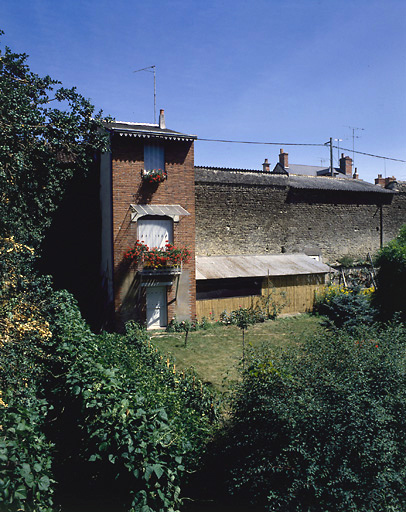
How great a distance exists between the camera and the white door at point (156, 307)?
54.1 ft

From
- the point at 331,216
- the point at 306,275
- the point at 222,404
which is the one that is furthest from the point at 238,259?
the point at 222,404

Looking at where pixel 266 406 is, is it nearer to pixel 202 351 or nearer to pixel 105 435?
pixel 105 435

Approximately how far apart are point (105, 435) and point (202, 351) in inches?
327

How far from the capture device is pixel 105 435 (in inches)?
216

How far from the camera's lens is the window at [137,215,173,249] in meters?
16.2

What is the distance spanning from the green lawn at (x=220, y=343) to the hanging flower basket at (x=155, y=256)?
9.24 feet

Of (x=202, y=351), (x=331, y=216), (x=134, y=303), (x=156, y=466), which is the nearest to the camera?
(x=156, y=466)

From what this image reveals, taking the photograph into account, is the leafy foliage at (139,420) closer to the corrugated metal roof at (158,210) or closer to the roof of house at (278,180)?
the corrugated metal roof at (158,210)

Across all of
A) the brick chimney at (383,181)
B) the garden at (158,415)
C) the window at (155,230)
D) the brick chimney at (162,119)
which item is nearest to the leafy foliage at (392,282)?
the window at (155,230)

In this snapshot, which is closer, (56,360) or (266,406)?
(266,406)

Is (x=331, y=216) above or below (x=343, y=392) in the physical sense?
above

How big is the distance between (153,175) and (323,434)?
12.8 meters

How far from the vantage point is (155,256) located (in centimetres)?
1585

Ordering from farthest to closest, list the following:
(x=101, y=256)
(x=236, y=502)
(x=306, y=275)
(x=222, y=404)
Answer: (x=306, y=275) → (x=101, y=256) → (x=222, y=404) → (x=236, y=502)
